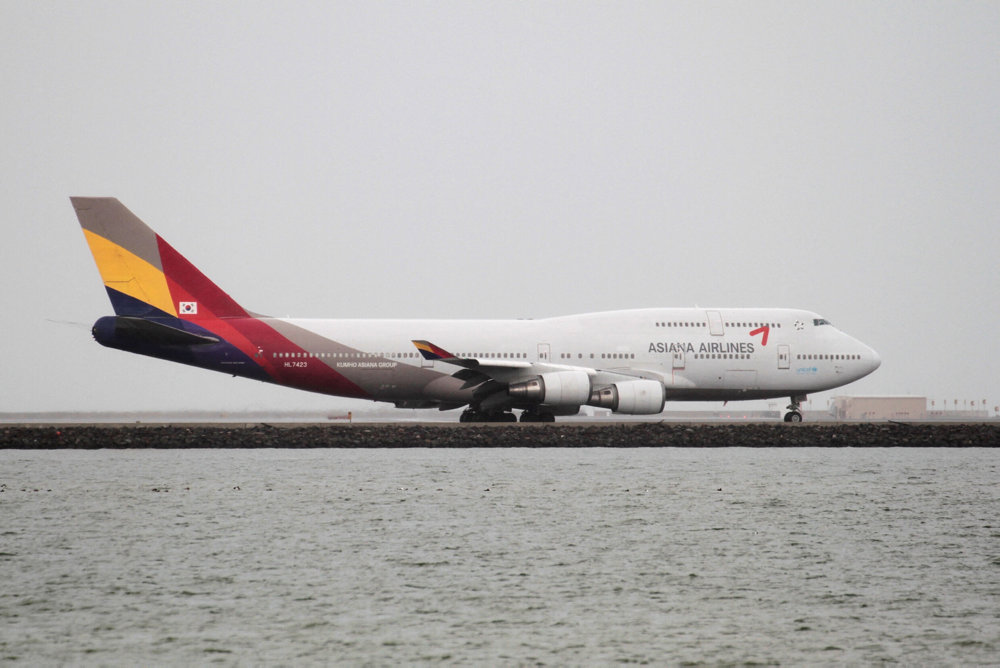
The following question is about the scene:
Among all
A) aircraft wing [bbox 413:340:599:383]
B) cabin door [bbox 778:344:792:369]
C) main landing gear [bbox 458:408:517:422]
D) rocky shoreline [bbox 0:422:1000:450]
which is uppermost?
cabin door [bbox 778:344:792:369]

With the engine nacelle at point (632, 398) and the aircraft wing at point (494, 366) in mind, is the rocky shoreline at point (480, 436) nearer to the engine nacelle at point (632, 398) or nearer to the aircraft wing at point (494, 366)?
the engine nacelle at point (632, 398)

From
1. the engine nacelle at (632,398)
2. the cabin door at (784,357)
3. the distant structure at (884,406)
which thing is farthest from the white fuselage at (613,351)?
the distant structure at (884,406)

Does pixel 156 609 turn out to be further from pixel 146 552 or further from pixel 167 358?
pixel 167 358

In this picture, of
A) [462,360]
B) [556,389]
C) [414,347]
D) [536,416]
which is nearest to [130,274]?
[414,347]

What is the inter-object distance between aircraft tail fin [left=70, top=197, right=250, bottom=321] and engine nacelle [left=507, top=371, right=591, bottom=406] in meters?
11.4

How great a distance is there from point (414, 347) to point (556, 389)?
5.16m

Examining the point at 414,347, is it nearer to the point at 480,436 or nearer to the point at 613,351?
the point at 480,436

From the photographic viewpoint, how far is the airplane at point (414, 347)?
37219 millimetres

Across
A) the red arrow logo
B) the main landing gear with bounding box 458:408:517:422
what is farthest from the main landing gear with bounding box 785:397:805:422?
the main landing gear with bounding box 458:408:517:422

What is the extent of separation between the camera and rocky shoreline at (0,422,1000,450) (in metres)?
35.7

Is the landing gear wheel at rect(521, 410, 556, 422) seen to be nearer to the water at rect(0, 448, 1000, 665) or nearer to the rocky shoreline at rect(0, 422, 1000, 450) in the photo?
the rocky shoreline at rect(0, 422, 1000, 450)

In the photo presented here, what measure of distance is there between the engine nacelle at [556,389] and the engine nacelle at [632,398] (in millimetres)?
826

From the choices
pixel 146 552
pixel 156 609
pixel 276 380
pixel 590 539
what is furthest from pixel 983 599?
pixel 276 380

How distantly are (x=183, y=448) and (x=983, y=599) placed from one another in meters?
28.2
